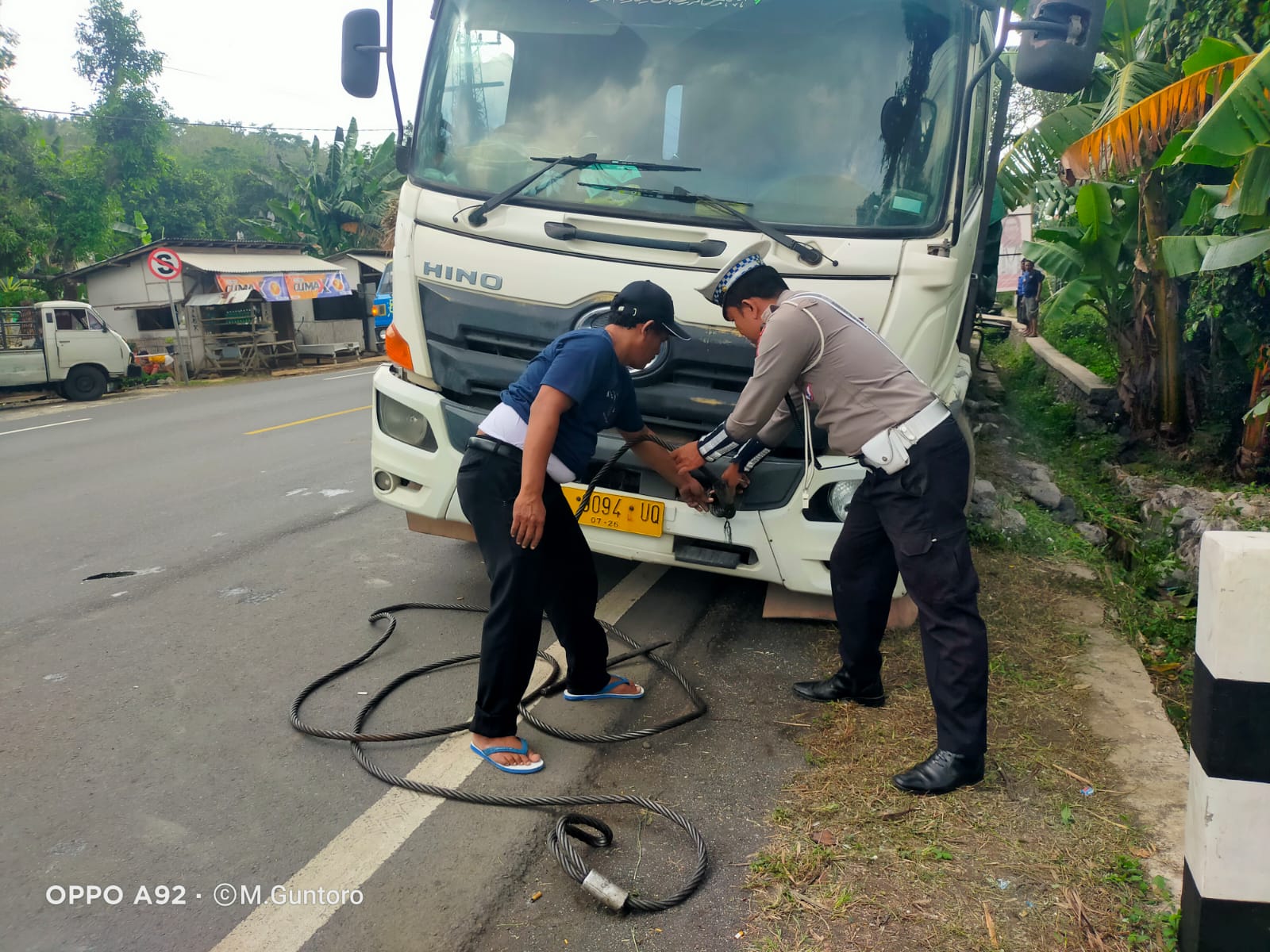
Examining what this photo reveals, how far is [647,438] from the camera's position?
370 centimetres

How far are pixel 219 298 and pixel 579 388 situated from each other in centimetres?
2160

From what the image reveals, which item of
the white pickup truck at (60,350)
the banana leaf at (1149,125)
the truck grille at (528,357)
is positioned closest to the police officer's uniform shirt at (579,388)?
the truck grille at (528,357)

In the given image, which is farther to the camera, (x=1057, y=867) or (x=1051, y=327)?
(x=1051, y=327)

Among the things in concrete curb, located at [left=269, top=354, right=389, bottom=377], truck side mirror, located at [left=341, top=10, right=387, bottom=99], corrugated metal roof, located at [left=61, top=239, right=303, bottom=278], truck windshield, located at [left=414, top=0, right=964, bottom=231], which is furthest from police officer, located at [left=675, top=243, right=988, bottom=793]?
corrugated metal roof, located at [left=61, top=239, right=303, bottom=278]

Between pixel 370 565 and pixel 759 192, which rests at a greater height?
pixel 759 192

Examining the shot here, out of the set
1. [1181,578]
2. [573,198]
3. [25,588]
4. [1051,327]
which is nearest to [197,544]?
[25,588]

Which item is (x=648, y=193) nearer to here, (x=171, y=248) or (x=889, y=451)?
(x=889, y=451)

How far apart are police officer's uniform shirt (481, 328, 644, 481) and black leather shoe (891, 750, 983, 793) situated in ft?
4.91

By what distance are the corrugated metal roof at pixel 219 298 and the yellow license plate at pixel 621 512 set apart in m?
20.5

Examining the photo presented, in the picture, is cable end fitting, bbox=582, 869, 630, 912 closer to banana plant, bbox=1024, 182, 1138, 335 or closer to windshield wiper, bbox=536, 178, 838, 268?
windshield wiper, bbox=536, 178, 838, 268

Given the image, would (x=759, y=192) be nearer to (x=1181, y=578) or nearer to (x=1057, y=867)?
(x=1057, y=867)

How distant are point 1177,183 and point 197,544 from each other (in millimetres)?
9096

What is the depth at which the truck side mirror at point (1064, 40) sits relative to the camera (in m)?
3.64

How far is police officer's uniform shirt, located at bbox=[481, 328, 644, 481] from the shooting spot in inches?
121
